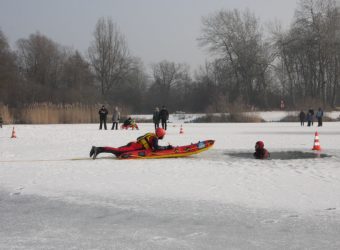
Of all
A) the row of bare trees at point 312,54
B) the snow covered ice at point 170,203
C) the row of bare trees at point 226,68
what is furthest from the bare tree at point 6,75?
the snow covered ice at point 170,203

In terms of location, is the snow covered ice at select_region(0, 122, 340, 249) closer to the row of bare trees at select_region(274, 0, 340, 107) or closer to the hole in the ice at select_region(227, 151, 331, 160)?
the hole in the ice at select_region(227, 151, 331, 160)

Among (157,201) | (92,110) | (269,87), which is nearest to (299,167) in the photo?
(157,201)

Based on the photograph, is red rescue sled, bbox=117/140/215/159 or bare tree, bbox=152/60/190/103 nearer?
red rescue sled, bbox=117/140/215/159

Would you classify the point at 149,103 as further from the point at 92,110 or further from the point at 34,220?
the point at 34,220

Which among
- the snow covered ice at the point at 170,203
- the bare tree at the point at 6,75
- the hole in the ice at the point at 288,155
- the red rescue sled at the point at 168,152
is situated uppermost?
the bare tree at the point at 6,75

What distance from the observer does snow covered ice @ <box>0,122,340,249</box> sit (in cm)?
549

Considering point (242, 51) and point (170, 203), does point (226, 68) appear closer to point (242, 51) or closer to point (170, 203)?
point (242, 51)

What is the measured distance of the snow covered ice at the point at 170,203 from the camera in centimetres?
549

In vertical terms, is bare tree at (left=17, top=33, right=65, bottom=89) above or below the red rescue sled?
above

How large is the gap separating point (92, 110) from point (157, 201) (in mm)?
31636

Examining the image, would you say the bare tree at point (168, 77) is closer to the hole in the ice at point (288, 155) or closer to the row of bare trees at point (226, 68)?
the row of bare trees at point (226, 68)

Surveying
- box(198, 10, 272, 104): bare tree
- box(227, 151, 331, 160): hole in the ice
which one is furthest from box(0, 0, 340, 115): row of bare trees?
box(227, 151, 331, 160): hole in the ice

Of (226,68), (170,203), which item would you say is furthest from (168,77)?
Result: (170,203)

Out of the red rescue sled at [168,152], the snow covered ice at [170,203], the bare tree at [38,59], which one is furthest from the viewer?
the bare tree at [38,59]
